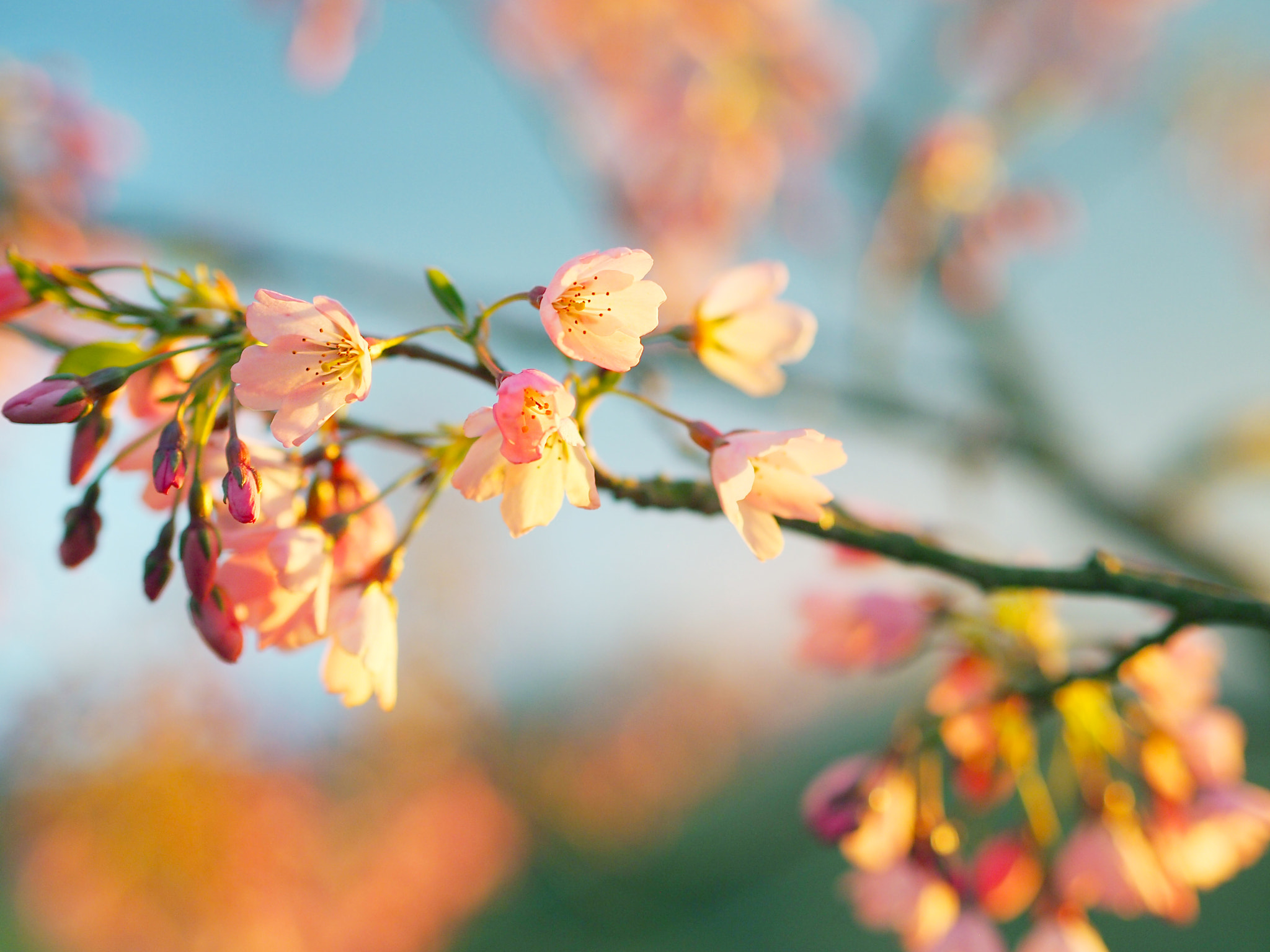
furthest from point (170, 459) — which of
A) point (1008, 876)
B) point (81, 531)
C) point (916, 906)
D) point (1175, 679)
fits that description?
point (1175, 679)

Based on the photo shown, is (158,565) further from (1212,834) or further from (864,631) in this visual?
(1212,834)

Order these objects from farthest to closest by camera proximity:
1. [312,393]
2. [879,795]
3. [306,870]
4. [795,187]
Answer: [306,870], [795,187], [879,795], [312,393]

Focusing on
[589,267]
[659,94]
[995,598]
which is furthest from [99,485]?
[659,94]

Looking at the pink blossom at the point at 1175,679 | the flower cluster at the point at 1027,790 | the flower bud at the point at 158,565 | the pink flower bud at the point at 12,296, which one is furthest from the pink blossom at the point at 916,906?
the pink flower bud at the point at 12,296

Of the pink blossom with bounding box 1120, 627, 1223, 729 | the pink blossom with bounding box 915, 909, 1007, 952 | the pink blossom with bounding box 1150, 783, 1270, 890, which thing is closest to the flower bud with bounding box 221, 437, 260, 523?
the pink blossom with bounding box 915, 909, 1007, 952

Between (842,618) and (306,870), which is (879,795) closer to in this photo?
(842,618)

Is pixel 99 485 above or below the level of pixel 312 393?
below
